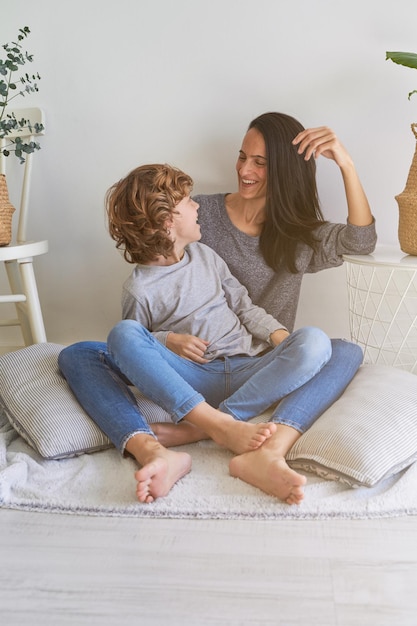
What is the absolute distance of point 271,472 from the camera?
1141 millimetres

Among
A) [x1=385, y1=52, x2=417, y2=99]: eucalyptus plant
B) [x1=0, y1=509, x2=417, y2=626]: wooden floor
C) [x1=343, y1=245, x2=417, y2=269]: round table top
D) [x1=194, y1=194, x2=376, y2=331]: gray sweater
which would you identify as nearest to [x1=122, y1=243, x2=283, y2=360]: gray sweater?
[x1=194, y1=194, x2=376, y2=331]: gray sweater

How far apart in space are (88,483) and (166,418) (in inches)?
10.6

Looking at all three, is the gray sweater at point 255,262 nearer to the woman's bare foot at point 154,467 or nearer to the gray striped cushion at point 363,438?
the gray striped cushion at point 363,438

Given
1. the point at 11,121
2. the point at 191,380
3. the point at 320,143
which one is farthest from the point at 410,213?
the point at 11,121

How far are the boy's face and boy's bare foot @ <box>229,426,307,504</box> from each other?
0.54m

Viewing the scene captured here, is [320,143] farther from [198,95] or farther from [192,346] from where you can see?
[192,346]

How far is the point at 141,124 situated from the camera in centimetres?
189

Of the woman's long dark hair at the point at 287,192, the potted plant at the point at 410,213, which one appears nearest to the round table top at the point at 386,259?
the potted plant at the point at 410,213

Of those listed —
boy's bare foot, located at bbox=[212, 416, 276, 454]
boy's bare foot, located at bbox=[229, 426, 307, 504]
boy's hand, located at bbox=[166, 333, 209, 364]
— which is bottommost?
boy's bare foot, located at bbox=[229, 426, 307, 504]

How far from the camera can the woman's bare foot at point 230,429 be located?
121 cm

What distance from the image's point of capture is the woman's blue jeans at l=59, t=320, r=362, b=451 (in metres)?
1.28

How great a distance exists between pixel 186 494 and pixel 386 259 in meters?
0.73

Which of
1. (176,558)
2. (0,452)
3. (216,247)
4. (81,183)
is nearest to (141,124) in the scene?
(81,183)

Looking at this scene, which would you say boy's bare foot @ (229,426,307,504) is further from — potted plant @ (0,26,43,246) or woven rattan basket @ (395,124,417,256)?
potted plant @ (0,26,43,246)
